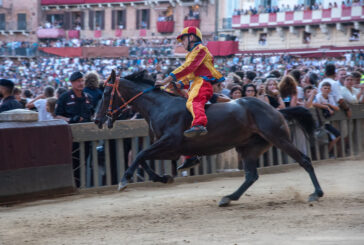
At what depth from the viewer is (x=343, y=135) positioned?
475 inches

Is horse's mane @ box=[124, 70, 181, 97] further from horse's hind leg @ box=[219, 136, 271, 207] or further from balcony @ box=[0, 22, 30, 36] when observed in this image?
balcony @ box=[0, 22, 30, 36]

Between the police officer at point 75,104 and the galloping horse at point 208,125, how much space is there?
1.45m

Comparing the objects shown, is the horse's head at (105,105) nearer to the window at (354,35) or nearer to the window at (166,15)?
the window at (354,35)

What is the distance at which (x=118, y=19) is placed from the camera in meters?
59.2

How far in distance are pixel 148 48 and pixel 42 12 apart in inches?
734

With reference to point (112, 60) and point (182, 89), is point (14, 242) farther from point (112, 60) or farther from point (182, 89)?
point (112, 60)

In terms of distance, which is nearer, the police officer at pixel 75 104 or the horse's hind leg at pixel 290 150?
the horse's hind leg at pixel 290 150

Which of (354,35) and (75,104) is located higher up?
(354,35)

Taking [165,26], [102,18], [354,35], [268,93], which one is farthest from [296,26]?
[268,93]

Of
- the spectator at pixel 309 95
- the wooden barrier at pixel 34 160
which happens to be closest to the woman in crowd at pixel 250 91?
the spectator at pixel 309 95

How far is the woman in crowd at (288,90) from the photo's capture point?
10.4 meters

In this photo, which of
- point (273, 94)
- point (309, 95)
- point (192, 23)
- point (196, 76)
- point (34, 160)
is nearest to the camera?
point (196, 76)

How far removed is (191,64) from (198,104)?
522mm

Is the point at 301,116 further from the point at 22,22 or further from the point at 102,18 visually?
the point at 22,22
